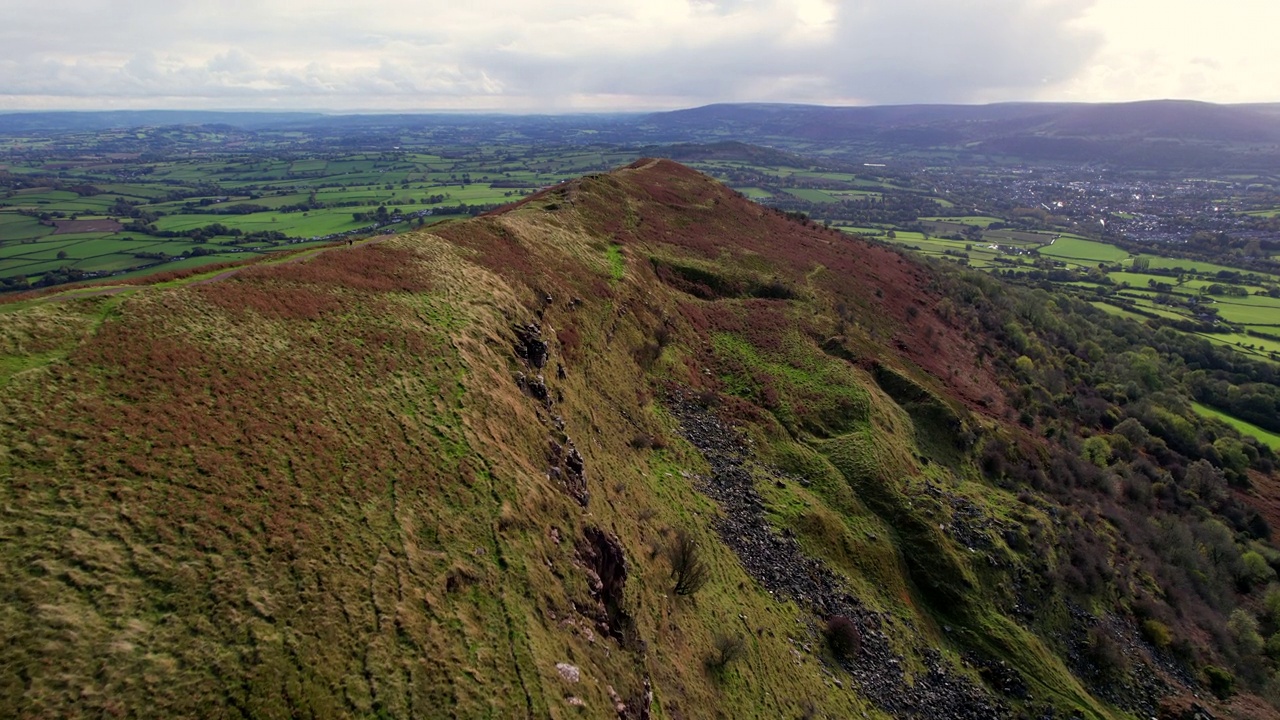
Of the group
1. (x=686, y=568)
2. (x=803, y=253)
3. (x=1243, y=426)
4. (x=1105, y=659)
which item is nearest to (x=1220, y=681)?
(x=1105, y=659)

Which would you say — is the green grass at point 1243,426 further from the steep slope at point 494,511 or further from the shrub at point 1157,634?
the shrub at point 1157,634

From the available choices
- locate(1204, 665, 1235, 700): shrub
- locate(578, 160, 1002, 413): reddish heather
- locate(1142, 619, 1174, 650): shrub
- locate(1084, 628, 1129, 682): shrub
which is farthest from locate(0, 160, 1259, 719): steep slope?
locate(578, 160, 1002, 413): reddish heather

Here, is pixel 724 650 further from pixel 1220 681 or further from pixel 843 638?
pixel 1220 681

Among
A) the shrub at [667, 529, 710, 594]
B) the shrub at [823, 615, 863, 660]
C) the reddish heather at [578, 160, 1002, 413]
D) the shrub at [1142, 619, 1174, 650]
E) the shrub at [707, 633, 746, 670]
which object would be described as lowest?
the shrub at [1142, 619, 1174, 650]

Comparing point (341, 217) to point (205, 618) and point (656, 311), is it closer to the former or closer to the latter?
A: point (656, 311)

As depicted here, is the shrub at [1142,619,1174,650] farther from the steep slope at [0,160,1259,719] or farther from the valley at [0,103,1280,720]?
the steep slope at [0,160,1259,719]

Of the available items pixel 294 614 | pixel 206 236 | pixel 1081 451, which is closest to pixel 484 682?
pixel 294 614
